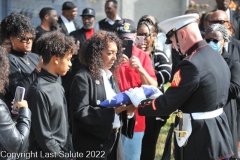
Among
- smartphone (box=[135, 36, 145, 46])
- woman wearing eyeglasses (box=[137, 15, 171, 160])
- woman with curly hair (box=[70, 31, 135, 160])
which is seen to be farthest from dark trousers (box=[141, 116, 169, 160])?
woman with curly hair (box=[70, 31, 135, 160])

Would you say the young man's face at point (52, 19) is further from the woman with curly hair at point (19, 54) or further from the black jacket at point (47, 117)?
the black jacket at point (47, 117)

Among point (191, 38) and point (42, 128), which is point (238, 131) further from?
point (42, 128)

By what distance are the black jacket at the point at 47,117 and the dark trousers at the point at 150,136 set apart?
1952 millimetres

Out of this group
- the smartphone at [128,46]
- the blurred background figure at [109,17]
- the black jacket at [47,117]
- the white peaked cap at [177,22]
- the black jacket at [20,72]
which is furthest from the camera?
the blurred background figure at [109,17]

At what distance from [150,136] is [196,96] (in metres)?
2.02

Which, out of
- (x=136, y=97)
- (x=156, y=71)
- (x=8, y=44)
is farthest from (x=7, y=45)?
(x=156, y=71)

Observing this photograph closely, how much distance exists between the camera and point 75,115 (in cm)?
459

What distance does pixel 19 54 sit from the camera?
17.3 ft

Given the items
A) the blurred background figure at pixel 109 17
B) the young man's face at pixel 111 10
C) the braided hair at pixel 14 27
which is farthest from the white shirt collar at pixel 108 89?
the young man's face at pixel 111 10

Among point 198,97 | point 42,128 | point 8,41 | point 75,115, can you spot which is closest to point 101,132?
point 75,115

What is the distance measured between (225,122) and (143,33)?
7.29 ft

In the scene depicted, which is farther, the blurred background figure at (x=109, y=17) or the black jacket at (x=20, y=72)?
the blurred background figure at (x=109, y=17)

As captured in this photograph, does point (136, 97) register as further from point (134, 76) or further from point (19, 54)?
point (19, 54)

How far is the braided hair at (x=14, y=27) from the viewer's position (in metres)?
5.36
